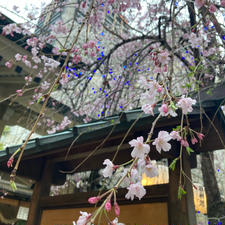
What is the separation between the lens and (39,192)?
2434 mm

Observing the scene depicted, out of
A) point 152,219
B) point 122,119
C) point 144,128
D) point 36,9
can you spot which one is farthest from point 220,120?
point 36,9

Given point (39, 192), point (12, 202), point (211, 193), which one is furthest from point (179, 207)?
point (12, 202)

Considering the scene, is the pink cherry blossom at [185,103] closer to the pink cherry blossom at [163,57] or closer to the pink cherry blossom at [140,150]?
the pink cherry blossom at [140,150]

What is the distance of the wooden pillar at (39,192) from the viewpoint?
231 cm

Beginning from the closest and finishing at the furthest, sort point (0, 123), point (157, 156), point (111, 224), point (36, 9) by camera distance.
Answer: point (111, 224) < point (157, 156) < point (0, 123) < point (36, 9)

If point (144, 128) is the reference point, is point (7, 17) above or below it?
above

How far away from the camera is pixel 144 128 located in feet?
5.69

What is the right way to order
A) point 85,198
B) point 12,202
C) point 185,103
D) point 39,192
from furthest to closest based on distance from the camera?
point 12,202
point 39,192
point 85,198
point 185,103

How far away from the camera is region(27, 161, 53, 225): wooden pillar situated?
231 cm

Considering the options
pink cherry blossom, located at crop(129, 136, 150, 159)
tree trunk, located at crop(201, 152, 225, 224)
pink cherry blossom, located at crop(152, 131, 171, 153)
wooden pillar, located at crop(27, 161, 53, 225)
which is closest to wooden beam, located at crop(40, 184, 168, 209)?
wooden pillar, located at crop(27, 161, 53, 225)

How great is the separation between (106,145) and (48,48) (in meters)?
2.71

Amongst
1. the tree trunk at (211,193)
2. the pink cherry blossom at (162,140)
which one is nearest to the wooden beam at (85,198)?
the pink cherry blossom at (162,140)

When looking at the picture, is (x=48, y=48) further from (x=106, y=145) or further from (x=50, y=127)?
(x=106, y=145)

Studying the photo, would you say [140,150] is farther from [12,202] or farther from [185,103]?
[12,202]
